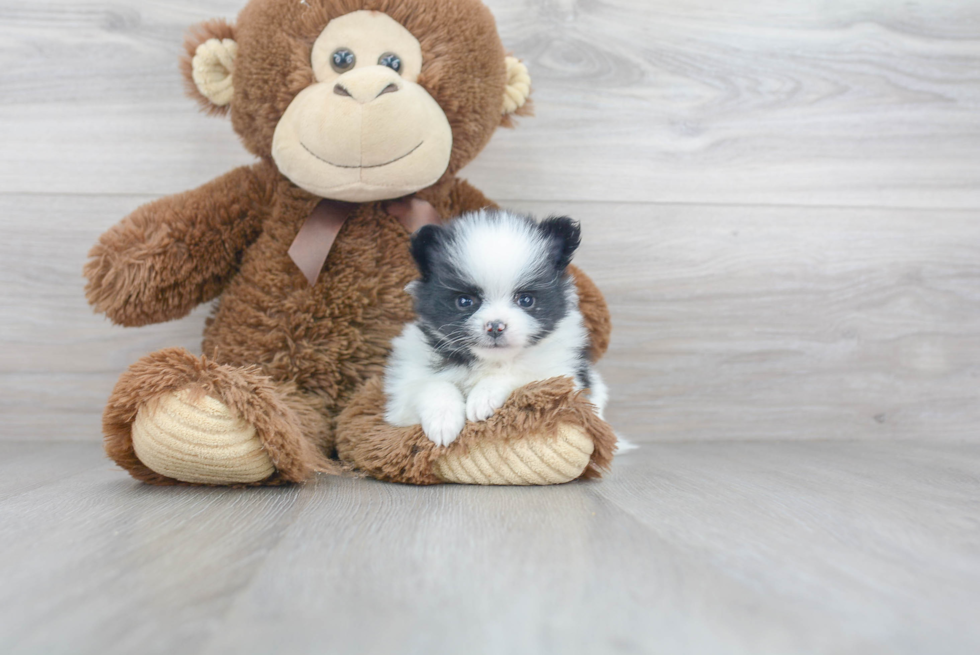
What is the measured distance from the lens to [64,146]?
156 cm

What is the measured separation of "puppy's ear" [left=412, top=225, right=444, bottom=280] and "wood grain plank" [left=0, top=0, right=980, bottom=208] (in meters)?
0.51

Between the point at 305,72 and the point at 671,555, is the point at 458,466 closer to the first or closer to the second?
the point at 671,555

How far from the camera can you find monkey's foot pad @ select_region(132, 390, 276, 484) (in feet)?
3.23

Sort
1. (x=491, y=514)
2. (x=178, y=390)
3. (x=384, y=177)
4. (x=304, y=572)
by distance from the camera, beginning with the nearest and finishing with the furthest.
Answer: (x=304, y=572), (x=491, y=514), (x=178, y=390), (x=384, y=177)

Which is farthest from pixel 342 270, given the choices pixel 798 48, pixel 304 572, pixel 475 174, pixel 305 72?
pixel 798 48

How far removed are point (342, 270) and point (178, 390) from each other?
15.5 inches

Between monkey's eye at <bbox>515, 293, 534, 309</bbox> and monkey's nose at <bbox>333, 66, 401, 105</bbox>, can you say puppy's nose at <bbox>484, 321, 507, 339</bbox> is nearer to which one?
monkey's eye at <bbox>515, 293, 534, 309</bbox>

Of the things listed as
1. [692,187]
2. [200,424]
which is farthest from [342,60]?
[692,187]

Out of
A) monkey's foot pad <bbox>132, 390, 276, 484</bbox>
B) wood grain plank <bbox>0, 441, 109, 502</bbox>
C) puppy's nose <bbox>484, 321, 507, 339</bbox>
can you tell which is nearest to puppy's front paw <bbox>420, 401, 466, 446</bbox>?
puppy's nose <bbox>484, 321, 507, 339</bbox>

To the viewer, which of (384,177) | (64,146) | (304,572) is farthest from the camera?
(64,146)

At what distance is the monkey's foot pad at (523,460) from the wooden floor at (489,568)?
0.13 ft

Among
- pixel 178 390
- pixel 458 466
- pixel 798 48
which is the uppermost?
pixel 798 48

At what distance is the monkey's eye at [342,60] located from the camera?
121cm

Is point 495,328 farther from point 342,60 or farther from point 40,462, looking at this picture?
point 40,462
